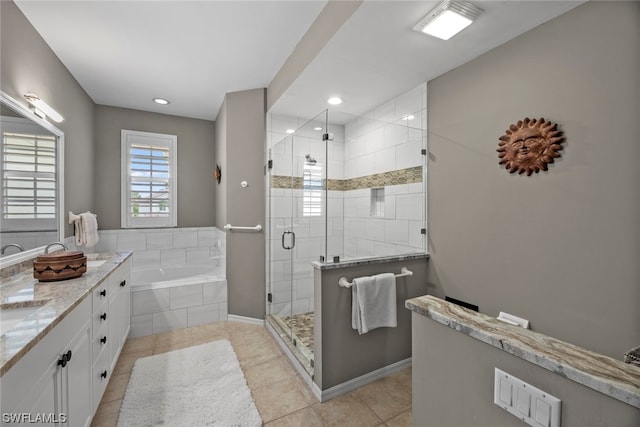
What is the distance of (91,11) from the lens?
1849 millimetres

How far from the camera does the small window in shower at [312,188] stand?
2283 millimetres

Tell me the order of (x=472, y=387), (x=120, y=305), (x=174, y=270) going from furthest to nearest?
(x=174, y=270) → (x=120, y=305) → (x=472, y=387)

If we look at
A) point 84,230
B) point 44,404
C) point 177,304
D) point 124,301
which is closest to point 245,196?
point 177,304

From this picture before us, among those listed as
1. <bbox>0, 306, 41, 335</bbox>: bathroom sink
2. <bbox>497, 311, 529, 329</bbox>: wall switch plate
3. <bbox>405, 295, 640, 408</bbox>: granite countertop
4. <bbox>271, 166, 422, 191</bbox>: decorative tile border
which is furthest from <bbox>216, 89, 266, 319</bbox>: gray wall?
<bbox>405, 295, 640, 408</bbox>: granite countertop

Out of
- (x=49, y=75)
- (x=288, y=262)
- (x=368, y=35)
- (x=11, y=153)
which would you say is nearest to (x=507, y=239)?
(x=368, y=35)

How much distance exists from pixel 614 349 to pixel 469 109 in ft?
5.26

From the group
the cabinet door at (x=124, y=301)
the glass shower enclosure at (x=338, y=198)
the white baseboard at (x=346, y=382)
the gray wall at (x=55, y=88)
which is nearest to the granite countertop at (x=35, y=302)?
the cabinet door at (x=124, y=301)

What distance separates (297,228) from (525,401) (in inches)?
80.3

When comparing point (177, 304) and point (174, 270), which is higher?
point (174, 270)

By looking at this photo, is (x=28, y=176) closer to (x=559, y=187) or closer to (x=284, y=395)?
(x=284, y=395)

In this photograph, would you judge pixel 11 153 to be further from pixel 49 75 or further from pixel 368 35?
pixel 368 35

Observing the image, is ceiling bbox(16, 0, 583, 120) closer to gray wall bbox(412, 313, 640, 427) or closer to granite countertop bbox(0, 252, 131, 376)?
gray wall bbox(412, 313, 640, 427)

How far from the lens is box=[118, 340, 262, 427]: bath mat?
1.65 m

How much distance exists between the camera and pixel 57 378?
1112 millimetres
